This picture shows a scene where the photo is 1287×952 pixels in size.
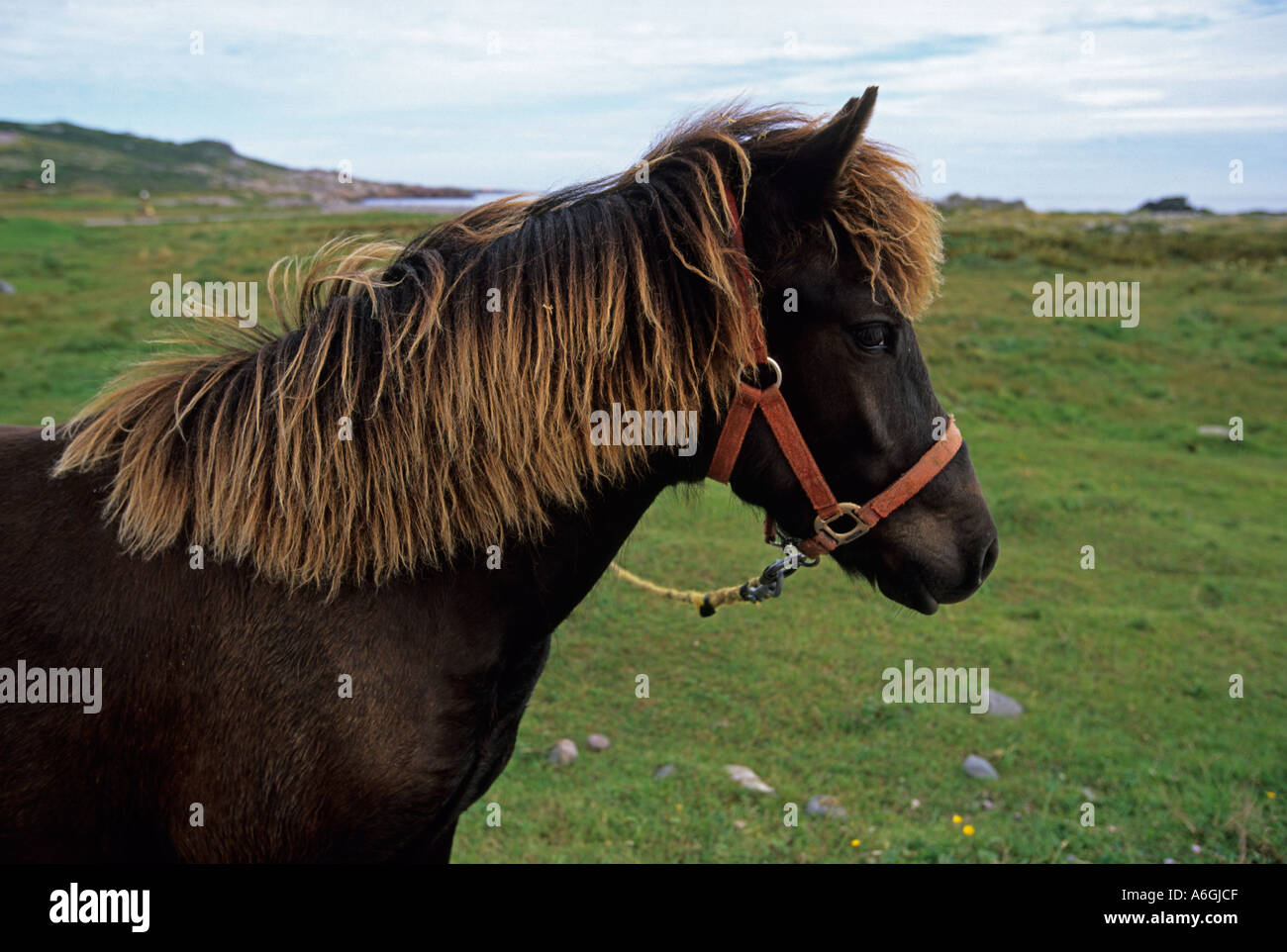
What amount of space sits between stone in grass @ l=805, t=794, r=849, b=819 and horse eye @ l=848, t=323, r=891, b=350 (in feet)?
10.8

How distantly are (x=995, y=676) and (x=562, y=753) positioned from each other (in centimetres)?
336

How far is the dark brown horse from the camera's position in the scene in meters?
2.26

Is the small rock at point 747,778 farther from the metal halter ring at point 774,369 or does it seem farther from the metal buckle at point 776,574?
the metal halter ring at point 774,369

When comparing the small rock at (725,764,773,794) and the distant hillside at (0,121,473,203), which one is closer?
the small rock at (725,764,773,794)

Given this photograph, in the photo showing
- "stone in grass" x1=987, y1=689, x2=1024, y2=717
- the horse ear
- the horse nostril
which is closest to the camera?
the horse ear

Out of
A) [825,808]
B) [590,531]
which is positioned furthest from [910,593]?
[825,808]

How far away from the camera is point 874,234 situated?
238 centimetres

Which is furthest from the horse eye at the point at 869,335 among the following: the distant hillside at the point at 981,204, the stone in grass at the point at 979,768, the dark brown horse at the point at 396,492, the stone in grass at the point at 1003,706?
the distant hillside at the point at 981,204

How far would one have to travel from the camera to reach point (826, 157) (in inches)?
90.3

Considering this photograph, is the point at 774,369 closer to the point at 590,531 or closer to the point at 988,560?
the point at 590,531

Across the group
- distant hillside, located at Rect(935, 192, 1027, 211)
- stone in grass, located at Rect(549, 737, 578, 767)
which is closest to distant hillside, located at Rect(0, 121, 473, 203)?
distant hillside, located at Rect(935, 192, 1027, 211)

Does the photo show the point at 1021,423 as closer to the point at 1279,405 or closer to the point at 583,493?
the point at 1279,405

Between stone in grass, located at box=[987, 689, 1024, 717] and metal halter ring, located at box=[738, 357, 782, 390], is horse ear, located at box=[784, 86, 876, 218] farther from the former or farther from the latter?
stone in grass, located at box=[987, 689, 1024, 717]
